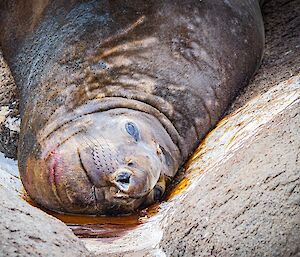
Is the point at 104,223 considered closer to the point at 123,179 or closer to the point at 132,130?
the point at 123,179

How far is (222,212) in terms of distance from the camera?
2.64 meters

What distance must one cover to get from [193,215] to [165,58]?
5.77 feet

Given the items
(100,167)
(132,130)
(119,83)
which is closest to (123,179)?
(100,167)

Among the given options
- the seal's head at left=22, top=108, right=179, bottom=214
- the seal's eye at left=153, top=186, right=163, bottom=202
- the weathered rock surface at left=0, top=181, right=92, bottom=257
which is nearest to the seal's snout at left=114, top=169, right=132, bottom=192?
the seal's head at left=22, top=108, right=179, bottom=214

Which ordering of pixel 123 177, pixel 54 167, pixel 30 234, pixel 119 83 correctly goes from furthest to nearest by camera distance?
pixel 119 83 → pixel 54 167 → pixel 123 177 → pixel 30 234

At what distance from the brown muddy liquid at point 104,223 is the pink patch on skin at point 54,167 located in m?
0.19

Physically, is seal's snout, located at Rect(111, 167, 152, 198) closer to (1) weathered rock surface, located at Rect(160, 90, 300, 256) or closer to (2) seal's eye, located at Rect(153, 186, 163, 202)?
(2) seal's eye, located at Rect(153, 186, 163, 202)

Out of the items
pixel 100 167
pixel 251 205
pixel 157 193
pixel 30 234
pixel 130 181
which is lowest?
pixel 157 193

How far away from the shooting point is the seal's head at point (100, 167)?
3799 millimetres

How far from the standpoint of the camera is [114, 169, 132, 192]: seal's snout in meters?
3.76

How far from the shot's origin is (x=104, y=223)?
12.6 ft

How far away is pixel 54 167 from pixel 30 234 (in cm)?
147

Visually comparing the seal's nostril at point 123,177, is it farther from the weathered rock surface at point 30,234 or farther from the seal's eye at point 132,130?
the weathered rock surface at point 30,234

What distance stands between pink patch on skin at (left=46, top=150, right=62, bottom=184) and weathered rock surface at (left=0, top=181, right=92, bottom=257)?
111cm
